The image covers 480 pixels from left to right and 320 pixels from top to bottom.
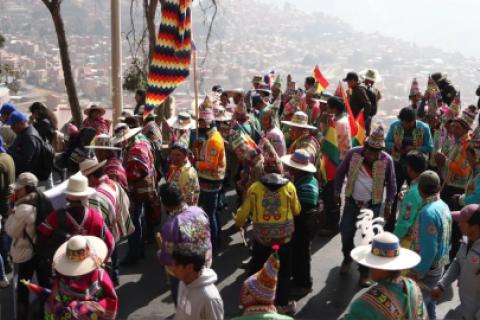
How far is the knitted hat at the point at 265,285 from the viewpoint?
11.4ft

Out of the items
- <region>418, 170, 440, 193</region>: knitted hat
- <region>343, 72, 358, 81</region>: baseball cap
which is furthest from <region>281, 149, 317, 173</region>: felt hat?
<region>343, 72, 358, 81</region>: baseball cap

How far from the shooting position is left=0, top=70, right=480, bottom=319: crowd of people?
381 centimetres

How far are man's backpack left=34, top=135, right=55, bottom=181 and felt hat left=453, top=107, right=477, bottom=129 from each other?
5.08 m

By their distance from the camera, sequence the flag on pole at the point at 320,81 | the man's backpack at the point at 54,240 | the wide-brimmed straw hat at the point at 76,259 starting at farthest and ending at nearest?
the flag on pole at the point at 320,81 → the man's backpack at the point at 54,240 → the wide-brimmed straw hat at the point at 76,259

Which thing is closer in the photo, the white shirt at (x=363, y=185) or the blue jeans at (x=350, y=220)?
the white shirt at (x=363, y=185)

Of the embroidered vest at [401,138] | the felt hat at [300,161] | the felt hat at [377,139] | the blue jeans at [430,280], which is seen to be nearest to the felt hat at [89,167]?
the felt hat at [300,161]

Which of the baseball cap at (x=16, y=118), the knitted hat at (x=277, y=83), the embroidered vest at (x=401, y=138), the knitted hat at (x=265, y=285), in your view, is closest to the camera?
the knitted hat at (x=265, y=285)

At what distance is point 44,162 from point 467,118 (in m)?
5.33

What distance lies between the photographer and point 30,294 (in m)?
5.75

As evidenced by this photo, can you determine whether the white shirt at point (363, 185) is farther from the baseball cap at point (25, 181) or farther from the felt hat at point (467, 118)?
the baseball cap at point (25, 181)

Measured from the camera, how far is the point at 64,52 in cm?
1166

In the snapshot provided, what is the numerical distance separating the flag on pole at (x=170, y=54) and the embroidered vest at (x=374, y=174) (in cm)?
236

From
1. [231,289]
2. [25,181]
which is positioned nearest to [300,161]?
[231,289]

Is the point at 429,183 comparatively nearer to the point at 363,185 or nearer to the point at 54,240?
the point at 363,185
